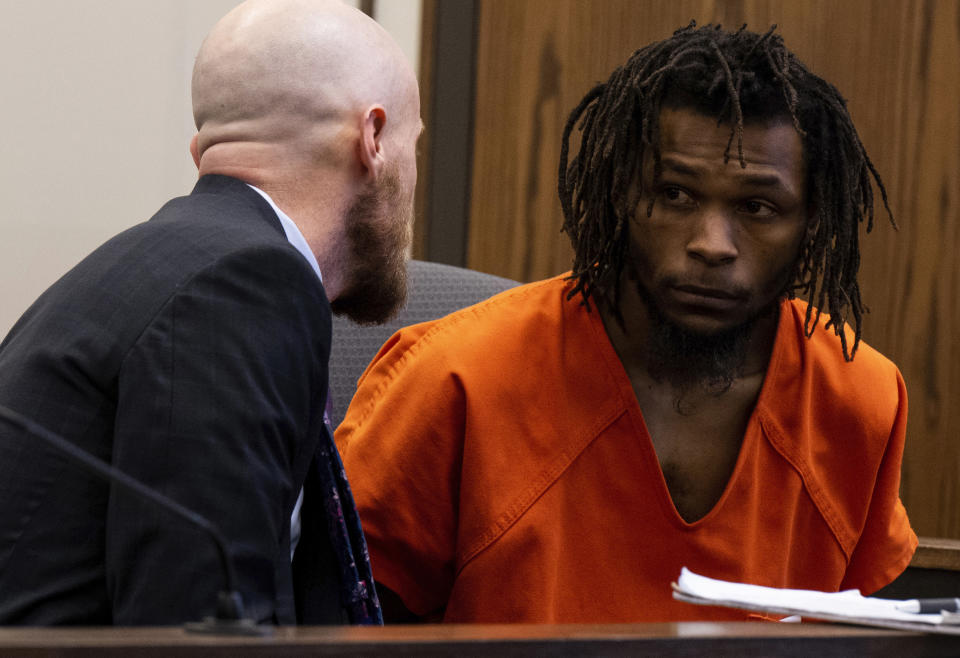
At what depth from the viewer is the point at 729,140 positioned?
1102mm

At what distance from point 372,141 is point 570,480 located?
1.35ft

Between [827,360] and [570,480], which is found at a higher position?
[827,360]

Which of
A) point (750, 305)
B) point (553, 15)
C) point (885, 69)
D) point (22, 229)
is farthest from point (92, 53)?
point (885, 69)

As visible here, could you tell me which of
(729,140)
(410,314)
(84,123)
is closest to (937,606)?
(729,140)

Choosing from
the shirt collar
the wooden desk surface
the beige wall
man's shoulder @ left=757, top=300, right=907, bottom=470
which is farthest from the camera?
the beige wall

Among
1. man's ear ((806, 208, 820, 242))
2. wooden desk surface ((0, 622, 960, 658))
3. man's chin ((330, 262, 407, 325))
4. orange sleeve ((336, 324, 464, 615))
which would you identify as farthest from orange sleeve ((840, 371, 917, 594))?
wooden desk surface ((0, 622, 960, 658))

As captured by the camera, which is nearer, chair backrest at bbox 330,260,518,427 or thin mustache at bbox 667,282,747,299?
thin mustache at bbox 667,282,747,299

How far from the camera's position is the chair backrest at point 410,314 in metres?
1.46

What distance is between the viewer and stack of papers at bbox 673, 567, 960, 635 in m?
0.60

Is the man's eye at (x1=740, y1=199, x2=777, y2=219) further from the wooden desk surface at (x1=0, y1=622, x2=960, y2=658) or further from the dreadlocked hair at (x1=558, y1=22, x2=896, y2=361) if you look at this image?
the wooden desk surface at (x1=0, y1=622, x2=960, y2=658)

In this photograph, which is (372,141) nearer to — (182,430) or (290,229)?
(290,229)

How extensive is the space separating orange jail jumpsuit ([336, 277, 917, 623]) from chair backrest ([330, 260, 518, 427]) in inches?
8.2

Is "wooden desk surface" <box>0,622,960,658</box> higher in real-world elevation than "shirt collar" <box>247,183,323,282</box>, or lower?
lower

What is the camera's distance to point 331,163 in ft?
3.51
